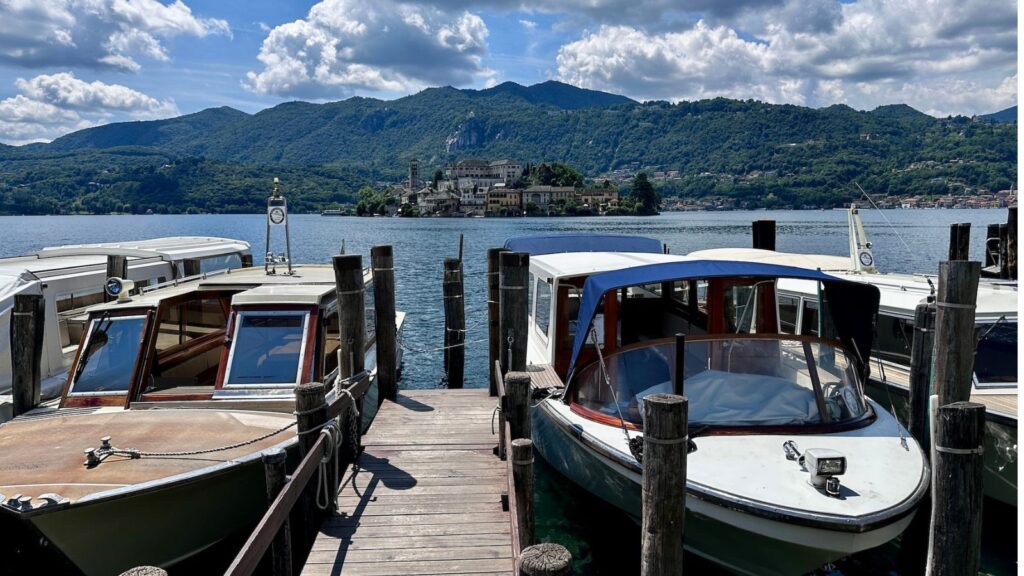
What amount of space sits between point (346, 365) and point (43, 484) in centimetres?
350

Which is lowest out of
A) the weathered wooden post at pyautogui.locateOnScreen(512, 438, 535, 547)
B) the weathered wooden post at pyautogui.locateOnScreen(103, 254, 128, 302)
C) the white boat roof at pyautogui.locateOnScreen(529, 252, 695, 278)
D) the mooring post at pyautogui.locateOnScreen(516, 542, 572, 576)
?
the weathered wooden post at pyautogui.locateOnScreen(512, 438, 535, 547)

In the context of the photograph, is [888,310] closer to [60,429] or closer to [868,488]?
[868,488]

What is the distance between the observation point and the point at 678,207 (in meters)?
196

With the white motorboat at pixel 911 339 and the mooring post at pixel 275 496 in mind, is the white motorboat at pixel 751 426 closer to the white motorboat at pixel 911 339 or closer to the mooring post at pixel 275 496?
the white motorboat at pixel 911 339

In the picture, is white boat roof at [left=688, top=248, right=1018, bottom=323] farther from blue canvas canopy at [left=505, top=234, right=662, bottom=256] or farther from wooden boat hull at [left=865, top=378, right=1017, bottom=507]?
wooden boat hull at [left=865, top=378, right=1017, bottom=507]

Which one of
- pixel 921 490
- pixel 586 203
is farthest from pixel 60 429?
pixel 586 203

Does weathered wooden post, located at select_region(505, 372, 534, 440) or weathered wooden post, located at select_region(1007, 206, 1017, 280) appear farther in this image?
weathered wooden post, located at select_region(1007, 206, 1017, 280)

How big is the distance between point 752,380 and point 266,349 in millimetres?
6166

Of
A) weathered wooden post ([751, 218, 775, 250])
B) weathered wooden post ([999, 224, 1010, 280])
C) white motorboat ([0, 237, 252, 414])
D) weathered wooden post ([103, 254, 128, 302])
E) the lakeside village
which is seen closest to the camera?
white motorboat ([0, 237, 252, 414])

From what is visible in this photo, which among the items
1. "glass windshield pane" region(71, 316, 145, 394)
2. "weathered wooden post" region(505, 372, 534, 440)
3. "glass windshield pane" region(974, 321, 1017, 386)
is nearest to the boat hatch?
"weathered wooden post" region(505, 372, 534, 440)

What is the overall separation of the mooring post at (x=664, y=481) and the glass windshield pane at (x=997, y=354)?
6.90 meters

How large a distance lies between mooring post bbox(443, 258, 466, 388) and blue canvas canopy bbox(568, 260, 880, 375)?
4.67 m

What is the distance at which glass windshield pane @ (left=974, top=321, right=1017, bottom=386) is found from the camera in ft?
30.5

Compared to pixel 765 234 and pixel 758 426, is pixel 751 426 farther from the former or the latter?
pixel 765 234
